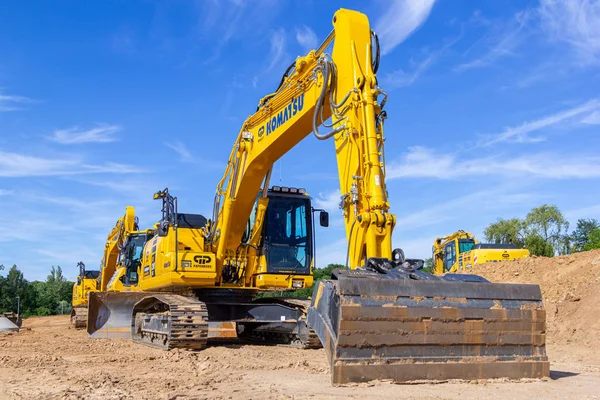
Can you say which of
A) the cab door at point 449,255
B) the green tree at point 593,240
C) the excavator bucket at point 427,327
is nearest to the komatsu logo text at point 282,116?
the excavator bucket at point 427,327

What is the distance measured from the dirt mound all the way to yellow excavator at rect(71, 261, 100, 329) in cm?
1371

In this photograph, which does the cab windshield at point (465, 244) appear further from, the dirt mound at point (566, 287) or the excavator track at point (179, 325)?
the excavator track at point (179, 325)

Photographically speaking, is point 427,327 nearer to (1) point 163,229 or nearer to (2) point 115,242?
(1) point 163,229

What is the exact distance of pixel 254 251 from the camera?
11.7 meters

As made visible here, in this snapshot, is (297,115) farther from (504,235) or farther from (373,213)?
(504,235)

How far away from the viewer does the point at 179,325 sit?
394 inches

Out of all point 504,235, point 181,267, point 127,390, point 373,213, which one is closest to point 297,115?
point 373,213

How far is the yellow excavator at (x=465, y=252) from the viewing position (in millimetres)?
25703

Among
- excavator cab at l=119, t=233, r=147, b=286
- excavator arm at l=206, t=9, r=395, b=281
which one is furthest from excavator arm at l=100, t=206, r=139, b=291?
excavator arm at l=206, t=9, r=395, b=281

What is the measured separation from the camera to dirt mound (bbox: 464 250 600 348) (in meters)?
12.3

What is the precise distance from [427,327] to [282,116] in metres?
4.87

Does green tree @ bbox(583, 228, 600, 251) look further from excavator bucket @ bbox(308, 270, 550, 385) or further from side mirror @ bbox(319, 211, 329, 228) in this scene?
excavator bucket @ bbox(308, 270, 550, 385)

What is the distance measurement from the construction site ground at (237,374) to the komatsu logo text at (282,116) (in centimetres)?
355

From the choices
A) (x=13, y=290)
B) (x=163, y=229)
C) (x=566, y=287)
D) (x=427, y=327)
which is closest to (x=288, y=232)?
(x=163, y=229)
